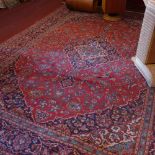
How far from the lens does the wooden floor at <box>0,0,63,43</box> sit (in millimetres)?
2842

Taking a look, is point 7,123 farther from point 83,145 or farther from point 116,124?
point 116,124

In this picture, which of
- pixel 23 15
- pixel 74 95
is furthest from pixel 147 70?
pixel 23 15

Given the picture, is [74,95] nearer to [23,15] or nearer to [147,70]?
[147,70]

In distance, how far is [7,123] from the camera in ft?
4.98

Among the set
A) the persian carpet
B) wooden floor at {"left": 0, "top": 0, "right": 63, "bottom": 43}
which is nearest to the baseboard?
the persian carpet

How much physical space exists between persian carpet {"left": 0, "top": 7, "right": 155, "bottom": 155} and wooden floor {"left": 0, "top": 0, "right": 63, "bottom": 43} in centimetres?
19

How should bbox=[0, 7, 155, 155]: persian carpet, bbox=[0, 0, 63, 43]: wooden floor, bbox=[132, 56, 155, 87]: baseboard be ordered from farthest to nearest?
bbox=[0, 0, 63, 43]: wooden floor → bbox=[132, 56, 155, 87]: baseboard → bbox=[0, 7, 155, 155]: persian carpet

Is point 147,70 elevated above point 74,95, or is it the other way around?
point 147,70

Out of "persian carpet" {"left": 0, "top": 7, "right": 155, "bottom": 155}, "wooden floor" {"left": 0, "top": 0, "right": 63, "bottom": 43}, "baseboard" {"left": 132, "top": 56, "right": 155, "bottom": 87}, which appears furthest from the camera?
"wooden floor" {"left": 0, "top": 0, "right": 63, "bottom": 43}

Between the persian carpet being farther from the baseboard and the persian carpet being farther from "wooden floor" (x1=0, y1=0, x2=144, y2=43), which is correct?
"wooden floor" (x1=0, y1=0, x2=144, y2=43)

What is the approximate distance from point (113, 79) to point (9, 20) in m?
1.86

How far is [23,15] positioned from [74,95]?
197cm

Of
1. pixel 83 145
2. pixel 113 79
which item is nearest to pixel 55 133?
pixel 83 145

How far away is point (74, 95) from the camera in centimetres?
178
